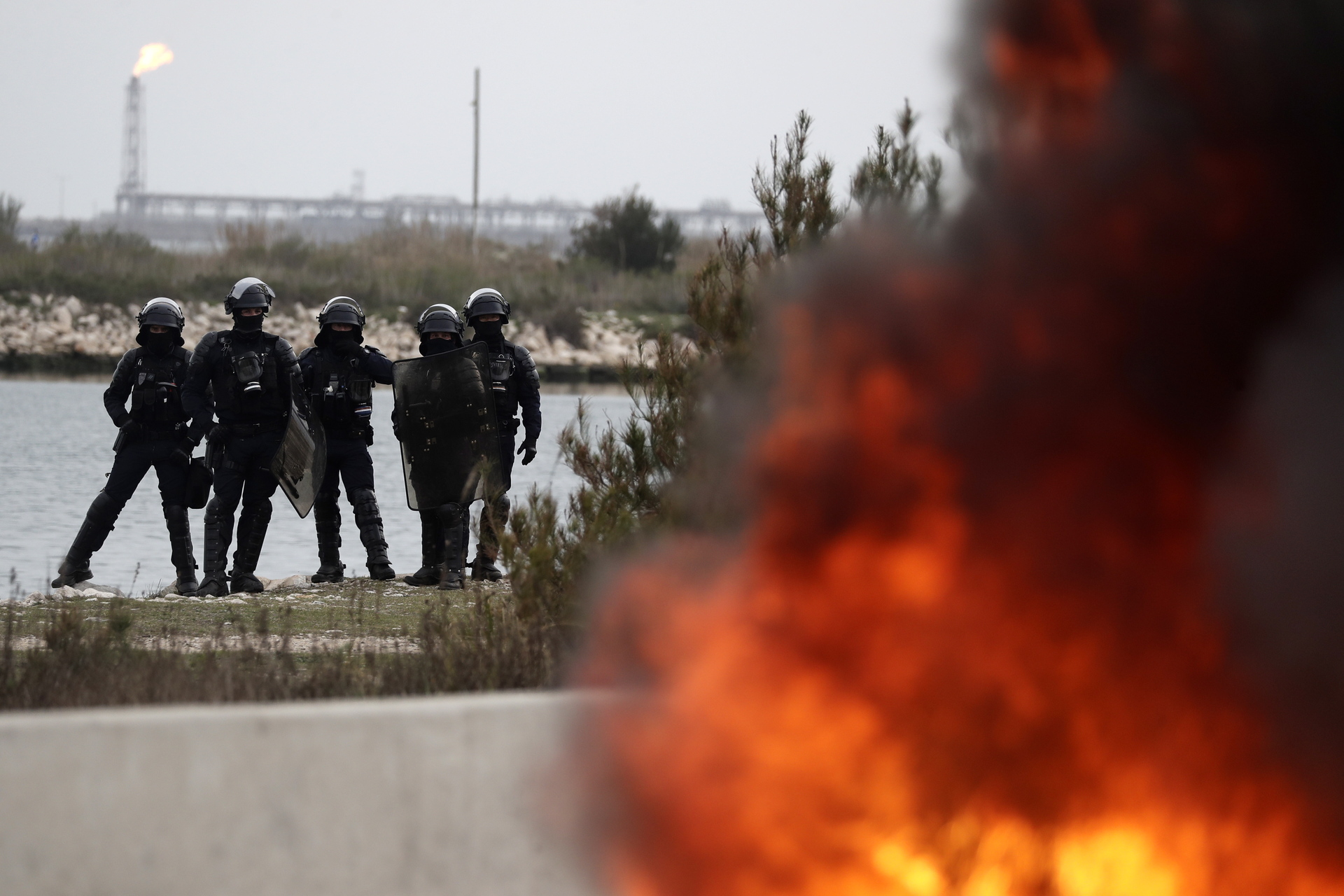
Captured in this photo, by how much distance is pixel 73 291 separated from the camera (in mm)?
41469

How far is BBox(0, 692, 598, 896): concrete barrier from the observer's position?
385 centimetres

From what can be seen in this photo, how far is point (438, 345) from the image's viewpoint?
11586 millimetres

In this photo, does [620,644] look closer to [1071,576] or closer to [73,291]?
[1071,576]

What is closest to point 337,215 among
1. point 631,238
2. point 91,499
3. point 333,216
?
point 333,216

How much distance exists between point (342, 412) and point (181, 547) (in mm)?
1468

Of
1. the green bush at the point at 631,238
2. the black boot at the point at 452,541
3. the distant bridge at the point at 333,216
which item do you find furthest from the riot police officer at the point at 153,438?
the distant bridge at the point at 333,216

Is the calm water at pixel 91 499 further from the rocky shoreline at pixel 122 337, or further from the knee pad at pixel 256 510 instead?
the rocky shoreline at pixel 122 337

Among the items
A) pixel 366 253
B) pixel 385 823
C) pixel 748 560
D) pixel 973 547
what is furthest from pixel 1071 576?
pixel 366 253

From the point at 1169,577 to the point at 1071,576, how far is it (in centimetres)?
29

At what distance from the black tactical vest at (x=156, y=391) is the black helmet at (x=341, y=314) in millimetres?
997

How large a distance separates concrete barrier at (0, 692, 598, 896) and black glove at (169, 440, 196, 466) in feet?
24.7

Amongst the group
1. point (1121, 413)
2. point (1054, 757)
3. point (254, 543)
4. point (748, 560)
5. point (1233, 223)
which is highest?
point (1233, 223)

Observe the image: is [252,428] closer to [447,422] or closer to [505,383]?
[447,422]

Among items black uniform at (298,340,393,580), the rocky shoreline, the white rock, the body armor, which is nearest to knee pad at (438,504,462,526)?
black uniform at (298,340,393,580)
